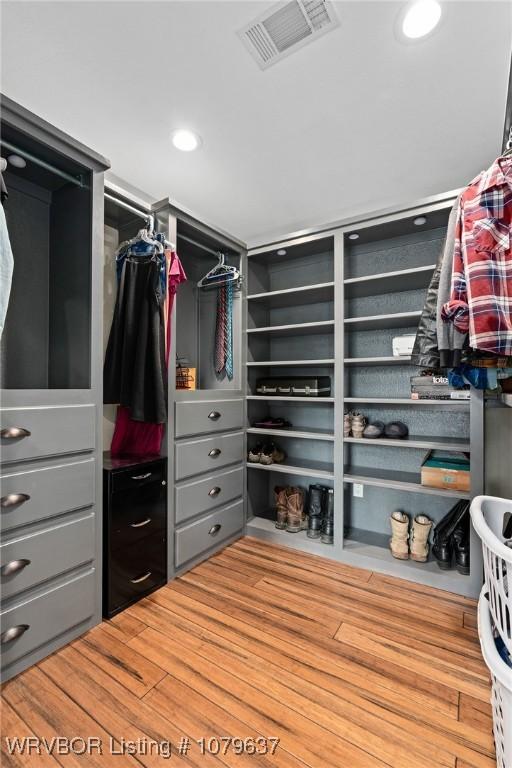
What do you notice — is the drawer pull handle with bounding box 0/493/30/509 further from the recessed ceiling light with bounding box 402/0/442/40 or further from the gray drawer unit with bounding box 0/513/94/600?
the recessed ceiling light with bounding box 402/0/442/40

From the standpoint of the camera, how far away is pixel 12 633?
4.37 ft

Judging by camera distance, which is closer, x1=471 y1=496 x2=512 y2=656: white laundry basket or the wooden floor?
x1=471 y1=496 x2=512 y2=656: white laundry basket

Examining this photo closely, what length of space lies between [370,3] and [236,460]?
2.42m

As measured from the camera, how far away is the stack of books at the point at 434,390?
1979 millimetres

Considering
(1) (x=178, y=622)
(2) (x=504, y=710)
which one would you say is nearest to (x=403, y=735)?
(2) (x=504, y=710)

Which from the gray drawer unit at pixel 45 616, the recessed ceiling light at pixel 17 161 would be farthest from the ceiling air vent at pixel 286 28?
the gray drawer unit at pixel 45 616

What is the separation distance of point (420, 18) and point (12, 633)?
108 inches

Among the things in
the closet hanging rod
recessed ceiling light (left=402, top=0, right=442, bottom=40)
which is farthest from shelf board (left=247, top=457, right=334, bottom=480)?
recessed ceiling light (left=402, top=0, right=442, bottom=40)

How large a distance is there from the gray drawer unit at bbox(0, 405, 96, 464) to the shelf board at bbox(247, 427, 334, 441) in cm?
130

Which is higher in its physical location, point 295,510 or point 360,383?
point 360,383

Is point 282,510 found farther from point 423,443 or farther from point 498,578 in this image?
point 498,578

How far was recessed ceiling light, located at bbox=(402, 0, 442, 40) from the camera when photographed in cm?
122

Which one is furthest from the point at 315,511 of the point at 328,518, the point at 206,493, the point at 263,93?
the point at 263,93

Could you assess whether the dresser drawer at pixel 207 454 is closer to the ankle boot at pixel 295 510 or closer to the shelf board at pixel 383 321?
the ankle boot at pixel 295 510
